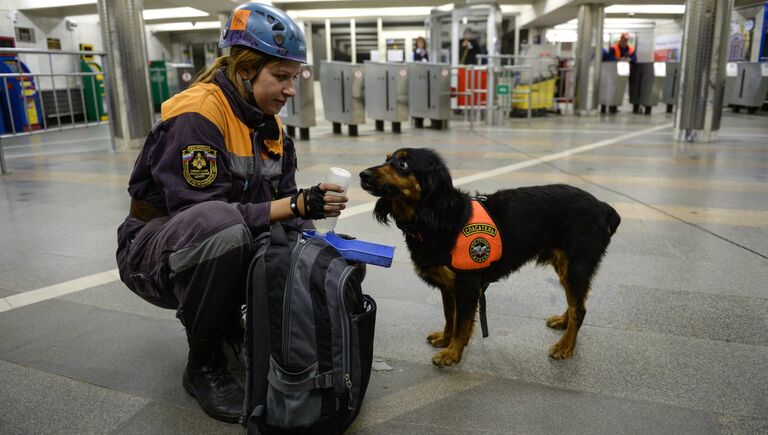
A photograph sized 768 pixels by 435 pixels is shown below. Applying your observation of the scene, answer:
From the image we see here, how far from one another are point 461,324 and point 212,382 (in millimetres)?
1050

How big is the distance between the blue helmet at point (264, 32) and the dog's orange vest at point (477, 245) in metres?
1.00

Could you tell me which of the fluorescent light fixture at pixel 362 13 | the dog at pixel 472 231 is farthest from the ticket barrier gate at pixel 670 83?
the dog at pixel 472 231

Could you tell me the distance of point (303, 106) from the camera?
34.6ft

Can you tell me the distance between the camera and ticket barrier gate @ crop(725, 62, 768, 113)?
1438cm

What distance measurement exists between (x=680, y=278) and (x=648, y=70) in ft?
49.8

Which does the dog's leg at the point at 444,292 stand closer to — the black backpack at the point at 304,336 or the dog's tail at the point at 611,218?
the black backpack at the point at 304,336

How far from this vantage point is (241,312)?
2354 millimetres

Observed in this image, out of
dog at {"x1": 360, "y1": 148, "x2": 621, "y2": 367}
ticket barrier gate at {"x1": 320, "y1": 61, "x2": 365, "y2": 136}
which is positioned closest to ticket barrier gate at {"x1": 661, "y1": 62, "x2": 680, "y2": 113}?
ticket barrier gate at {"x1": 320, "y1": 61, "x2": 365, "y2": 136}

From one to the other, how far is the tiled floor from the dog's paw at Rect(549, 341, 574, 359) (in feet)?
0.15

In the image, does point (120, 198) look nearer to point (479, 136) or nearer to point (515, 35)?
point (479, 136)

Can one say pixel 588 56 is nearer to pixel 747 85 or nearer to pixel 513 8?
pixel 747 85

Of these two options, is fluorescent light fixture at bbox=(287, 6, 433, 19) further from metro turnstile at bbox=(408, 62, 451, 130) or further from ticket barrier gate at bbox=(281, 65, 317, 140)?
ticket barrier gate at bbox=(281, 65, 317, 140)

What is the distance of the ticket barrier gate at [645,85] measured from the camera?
16.1 metres

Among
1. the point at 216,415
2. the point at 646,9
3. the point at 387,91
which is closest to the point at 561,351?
the point at 216,415
